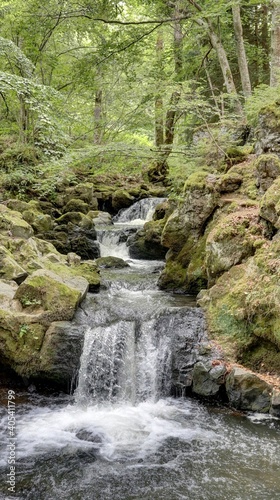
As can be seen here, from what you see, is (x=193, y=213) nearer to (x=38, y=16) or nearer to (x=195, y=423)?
(x=195, y=423)

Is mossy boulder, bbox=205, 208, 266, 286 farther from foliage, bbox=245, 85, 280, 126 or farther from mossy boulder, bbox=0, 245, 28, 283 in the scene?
mossy boulder, bbox=0, 245, 28, 283

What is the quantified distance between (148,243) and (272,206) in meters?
6.23

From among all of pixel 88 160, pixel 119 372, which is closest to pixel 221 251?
pixel 119 372

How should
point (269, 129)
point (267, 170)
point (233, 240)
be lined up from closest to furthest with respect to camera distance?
point (233, 240)
point (267, 170)
point (269, 129)

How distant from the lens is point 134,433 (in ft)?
18.1

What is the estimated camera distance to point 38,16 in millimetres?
12273

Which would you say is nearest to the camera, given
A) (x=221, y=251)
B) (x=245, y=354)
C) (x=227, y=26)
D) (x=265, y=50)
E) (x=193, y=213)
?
(x=245, y=354)

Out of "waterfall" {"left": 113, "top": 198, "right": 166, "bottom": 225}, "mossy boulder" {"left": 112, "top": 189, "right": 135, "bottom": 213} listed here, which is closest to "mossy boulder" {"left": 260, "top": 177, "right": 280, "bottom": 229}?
"waterfall" {"left": 113, "top": 198, "right": 166, "bottom": 225}

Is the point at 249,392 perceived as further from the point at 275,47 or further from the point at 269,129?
the point at 275,47

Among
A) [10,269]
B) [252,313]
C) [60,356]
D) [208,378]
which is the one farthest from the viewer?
[10,269]

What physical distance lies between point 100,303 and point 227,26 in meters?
13.0

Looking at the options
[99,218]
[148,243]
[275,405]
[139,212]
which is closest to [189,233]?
[148,243]

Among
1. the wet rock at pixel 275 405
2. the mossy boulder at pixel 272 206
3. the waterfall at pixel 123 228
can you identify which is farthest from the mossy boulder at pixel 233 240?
the waterfall at pixel 123 228

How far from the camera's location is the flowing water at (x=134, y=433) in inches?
172
